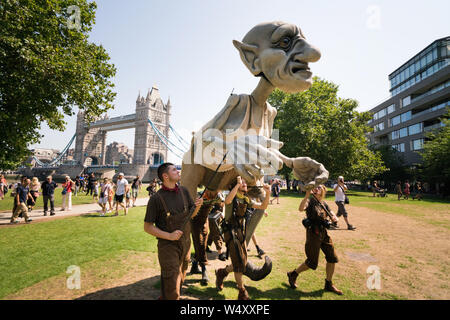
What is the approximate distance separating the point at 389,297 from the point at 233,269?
8.43 ft

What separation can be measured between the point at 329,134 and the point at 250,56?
948 inches

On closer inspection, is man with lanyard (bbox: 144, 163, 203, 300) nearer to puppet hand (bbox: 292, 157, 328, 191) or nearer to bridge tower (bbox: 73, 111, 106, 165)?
puppet hand (bbox: 292, 157, 328, 191)

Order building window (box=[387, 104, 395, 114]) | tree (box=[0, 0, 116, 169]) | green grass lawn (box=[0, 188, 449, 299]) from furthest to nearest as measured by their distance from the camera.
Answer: building window (box=[387, 104, 395, 114])
tree (box=[0, 0, 116, 169])
green grass lawn (box=[0, 188, 449, 299])

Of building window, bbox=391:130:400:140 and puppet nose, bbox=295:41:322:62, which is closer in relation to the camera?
puppet nose, bbox=295:41:322:62

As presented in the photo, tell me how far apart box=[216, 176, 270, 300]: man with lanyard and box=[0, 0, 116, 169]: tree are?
772 centimetres

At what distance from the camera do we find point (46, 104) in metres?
8.01

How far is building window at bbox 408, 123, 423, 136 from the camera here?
1268 inches

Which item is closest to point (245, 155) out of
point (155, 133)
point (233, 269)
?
point (233, 269)

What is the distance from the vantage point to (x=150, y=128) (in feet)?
221

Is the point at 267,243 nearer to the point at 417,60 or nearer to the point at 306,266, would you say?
the point at 306,266

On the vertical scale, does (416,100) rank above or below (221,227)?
above

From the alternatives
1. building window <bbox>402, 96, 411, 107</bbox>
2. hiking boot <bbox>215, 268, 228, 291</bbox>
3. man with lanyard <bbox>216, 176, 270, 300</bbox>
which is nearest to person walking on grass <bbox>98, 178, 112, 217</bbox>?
hiking boot <bbox>215, 268, 228, 291</bbox>

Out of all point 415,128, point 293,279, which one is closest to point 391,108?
point 415,128

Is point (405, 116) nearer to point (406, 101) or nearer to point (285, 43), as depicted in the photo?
point (406, 101)
